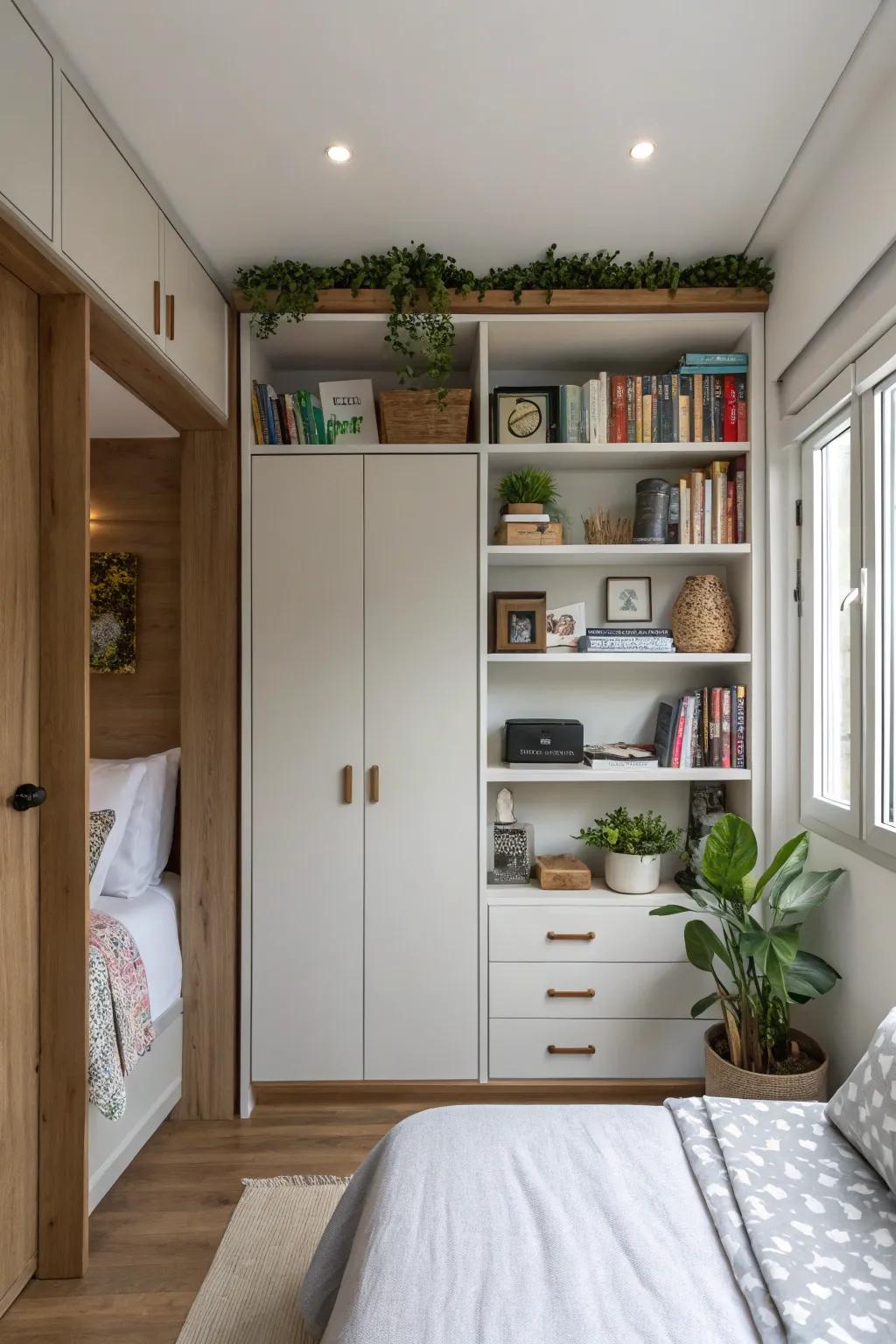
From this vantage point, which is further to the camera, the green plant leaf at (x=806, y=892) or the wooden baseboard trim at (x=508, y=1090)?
the wooden baseboard trim at (x=508, y=1090)

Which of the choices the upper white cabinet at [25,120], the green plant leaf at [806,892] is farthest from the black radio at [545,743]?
the upper white cabinet at [25,120]

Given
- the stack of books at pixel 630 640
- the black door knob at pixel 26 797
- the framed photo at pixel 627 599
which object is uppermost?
the framed photo at pixel 627 599

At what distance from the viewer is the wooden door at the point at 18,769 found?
186 centimetres

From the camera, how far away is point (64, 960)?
6.59ft

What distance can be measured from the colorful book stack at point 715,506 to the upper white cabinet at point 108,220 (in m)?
1.74

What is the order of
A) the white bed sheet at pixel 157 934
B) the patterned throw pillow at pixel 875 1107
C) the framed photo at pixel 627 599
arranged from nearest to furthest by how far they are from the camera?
the patterned throw pillow at pixel 875 1107 < the white bed sheet at pixel 157 934 < the framed photo at pixel 627 599

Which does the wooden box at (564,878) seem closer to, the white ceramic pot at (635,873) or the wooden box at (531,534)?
the white ceramic pot at (635,873)

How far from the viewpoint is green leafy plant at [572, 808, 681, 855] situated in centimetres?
293

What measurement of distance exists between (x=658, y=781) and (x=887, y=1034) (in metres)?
1.66

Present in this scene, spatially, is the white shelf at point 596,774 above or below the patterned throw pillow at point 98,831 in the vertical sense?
above

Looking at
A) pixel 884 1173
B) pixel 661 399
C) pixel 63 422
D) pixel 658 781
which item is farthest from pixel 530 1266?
pixel 661 399

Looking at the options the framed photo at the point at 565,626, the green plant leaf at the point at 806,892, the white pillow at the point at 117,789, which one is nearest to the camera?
the green plant leaf at the point at 806,892

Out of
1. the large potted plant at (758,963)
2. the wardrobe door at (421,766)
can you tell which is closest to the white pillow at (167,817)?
the wardrobe door at (421,766)

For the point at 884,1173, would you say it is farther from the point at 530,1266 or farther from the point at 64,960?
the point at 64,960
